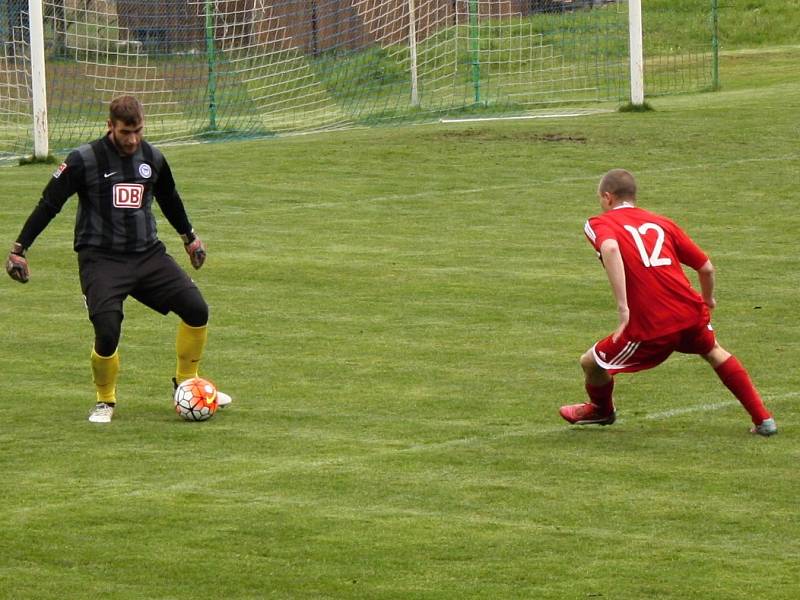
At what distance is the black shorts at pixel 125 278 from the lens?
33.2ft

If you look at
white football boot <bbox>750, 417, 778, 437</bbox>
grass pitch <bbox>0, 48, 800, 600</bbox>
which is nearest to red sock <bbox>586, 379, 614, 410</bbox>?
grass pitch <bbox>0, 48, 800, 600</bbox>

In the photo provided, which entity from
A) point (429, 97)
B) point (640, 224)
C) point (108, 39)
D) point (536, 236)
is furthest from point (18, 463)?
point (429, 97)

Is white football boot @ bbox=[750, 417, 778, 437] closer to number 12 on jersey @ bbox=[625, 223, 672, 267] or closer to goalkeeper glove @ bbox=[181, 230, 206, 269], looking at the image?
number 12 on jersey @ bbox=[625, 223, 672, 267]

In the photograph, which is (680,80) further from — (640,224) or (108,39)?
(640,224)

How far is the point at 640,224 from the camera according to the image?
30.5ft

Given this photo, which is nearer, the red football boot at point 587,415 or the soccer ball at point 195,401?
the red football boot at point 587,415

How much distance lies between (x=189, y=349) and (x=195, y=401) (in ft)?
1.73

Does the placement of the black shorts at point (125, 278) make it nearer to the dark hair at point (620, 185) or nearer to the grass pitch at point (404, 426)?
the grass pitch at point (404, 426)

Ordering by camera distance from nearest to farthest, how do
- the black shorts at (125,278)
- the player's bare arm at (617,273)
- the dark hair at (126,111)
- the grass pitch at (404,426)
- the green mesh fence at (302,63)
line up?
the grass pitch at (404,426)
the player's bare arm at (617,273)
the dark hair at (126,111)
the black shorts at (125,278)
the green mesh fence at (302,63)

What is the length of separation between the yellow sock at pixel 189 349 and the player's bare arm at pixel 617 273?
102 inches

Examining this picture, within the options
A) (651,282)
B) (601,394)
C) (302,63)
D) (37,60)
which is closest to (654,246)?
(651,282)

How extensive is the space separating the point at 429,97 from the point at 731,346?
18795 millimetres

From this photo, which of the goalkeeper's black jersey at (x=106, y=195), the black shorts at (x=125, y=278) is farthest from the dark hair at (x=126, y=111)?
the black shorts at (x=125, y=278)

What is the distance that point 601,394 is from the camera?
9500mm
